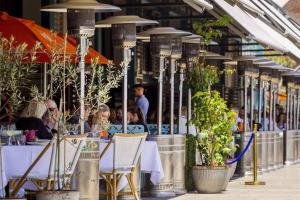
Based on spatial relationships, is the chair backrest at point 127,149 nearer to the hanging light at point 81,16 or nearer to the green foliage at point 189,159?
the hanging light at point 81,16

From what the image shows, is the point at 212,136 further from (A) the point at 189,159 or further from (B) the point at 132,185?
(B) the point at 132,185

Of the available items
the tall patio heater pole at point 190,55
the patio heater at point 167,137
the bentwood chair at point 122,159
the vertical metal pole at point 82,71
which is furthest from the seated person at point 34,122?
the tall patio heater pole at point 190,55

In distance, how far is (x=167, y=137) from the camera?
17812mm

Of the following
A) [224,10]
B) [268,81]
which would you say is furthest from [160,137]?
[268,81]

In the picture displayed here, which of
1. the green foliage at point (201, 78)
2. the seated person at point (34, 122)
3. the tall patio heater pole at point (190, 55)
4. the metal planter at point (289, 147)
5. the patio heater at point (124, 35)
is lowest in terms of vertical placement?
the metal planter at point (289, 147)

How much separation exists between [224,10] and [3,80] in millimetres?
10383

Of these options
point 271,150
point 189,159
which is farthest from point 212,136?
point 271,150

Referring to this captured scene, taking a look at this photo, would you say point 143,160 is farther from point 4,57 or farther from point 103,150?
point 4,57

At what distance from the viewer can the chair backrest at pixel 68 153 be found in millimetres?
12473

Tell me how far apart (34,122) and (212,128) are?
5.42 meters

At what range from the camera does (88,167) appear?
1361cm

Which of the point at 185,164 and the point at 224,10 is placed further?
the point at 224,10

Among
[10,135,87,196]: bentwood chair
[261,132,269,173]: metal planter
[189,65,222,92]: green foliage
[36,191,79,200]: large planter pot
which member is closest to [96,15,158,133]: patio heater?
[10,135,87,196]: bentwood chair

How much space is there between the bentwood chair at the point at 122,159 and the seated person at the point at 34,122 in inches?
31.3
